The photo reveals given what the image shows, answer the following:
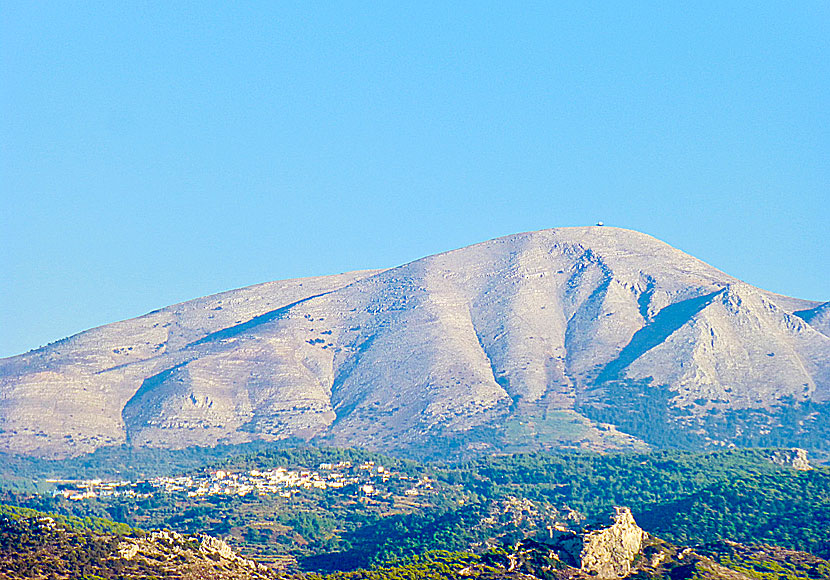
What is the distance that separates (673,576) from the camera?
440 ft

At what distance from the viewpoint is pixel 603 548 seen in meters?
136

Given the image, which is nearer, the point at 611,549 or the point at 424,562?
the point at 611,549

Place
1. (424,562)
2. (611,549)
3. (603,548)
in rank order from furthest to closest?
(424,562), (611,549), (603,548)

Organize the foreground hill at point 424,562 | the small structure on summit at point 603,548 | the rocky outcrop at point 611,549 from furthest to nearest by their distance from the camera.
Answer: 1. the small structure on summit at point 603,548
2. the rocky outcrop at point 611,549
3. the foreground hill at point 424,562

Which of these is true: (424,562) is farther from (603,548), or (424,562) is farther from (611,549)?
(611,549)

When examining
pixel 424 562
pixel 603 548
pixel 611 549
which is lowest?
pixel 611 549

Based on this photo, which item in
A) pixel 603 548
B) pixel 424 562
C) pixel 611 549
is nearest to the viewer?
pixel 603 548

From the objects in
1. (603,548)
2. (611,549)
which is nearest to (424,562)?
(603,548)

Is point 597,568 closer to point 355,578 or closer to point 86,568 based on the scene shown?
point 355,578

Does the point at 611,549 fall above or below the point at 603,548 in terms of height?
below

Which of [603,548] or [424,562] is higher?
[424,562]

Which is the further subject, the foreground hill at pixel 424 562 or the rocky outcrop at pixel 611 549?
the rocky outcrop at pixel 611 549

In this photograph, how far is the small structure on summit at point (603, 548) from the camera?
133 m

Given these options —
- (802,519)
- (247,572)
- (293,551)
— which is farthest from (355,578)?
(802,519)
